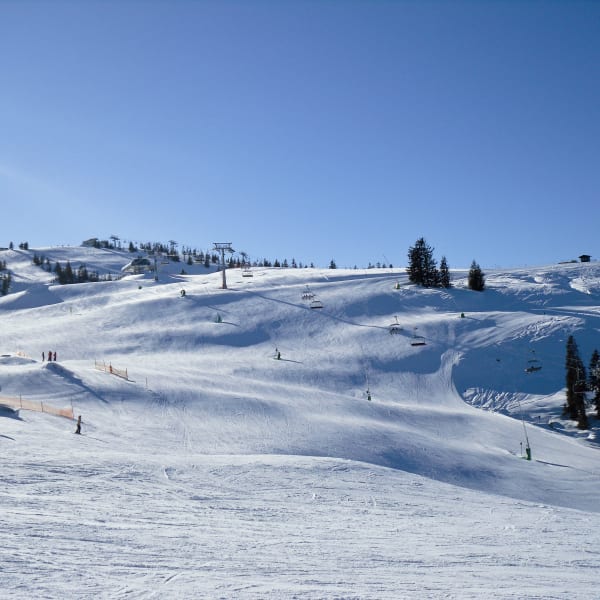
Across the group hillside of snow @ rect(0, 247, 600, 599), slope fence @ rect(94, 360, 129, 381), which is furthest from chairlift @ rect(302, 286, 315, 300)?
slope fence @ rect(94, 360, 129, 381)

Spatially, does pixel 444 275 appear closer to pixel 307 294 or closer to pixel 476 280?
pixel 476 280

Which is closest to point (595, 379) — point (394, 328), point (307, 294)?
point (394, 328)

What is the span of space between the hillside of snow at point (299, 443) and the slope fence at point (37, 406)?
0.91 m

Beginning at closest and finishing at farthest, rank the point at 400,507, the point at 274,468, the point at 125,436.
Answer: the point at 400,507
the point at 274,468
the point at 125,436

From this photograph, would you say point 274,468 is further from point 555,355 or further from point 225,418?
point 555,355

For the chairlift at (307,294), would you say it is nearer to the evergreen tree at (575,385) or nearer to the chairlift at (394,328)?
the chairlift at (394,328)

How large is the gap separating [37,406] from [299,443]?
38.3 ft

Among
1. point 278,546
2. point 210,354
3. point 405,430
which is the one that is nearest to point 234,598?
point 278,546

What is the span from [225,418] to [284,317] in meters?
24.0

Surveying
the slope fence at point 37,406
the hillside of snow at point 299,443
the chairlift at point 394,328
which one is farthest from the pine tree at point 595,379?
the slope fence at point 37,406

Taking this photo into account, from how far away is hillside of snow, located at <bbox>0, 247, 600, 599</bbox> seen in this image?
845 centimetres

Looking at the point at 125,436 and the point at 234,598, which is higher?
the point at 234,598

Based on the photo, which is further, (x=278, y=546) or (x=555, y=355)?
(x=555, y=355)

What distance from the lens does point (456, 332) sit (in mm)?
45344
